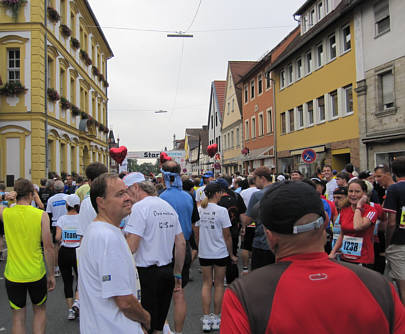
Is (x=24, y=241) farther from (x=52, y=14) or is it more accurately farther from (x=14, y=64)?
(x=52, y=14)

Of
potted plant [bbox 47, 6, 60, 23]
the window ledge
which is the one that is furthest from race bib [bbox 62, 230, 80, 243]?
potted plant [bbox 47, 6, 60, 23]

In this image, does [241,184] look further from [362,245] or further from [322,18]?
[322,18]

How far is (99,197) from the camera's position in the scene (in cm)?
258

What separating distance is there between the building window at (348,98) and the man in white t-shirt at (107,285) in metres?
18.1

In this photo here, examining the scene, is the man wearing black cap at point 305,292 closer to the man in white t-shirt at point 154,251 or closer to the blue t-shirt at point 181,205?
the man in white t-shirt at point 154,251

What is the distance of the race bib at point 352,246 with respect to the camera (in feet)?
14.9

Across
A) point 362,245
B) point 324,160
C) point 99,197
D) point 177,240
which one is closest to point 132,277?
point 99,197

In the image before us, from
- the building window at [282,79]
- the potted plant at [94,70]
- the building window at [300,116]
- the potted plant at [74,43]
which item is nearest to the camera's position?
the potted plant at [74,43]

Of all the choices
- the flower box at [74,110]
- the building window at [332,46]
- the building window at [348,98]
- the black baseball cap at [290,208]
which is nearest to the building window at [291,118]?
the building window at [332,46]

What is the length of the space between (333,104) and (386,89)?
469 cm

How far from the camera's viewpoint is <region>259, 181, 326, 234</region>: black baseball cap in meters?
1.49

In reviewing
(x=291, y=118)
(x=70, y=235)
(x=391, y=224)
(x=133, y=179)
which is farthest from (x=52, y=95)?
(x=391, y=224)

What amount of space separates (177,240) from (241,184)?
693 centimetres

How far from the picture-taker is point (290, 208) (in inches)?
58.5
